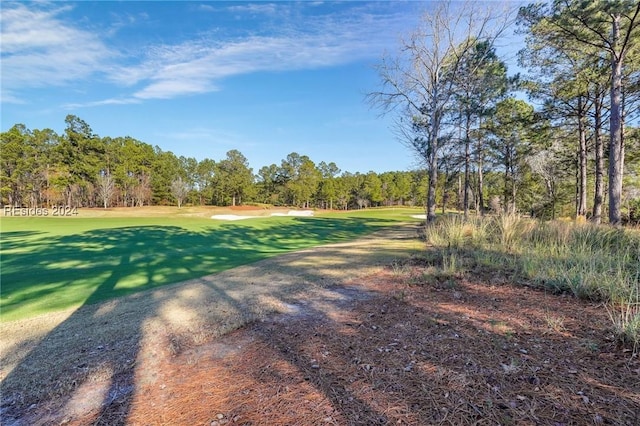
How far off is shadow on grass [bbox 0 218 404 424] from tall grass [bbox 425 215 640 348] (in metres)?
3.08

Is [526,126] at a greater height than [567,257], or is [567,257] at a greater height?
[526,126]

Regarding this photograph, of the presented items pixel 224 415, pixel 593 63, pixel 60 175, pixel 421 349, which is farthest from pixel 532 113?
pixel 60 175

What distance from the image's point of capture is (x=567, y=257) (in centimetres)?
469

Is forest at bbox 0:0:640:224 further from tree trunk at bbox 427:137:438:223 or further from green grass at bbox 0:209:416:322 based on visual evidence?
green grass at bbox 0:209:416:322

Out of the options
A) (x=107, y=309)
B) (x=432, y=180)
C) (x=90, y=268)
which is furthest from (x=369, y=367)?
(x=432, y=180)

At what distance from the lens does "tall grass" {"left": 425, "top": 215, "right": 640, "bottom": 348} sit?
3117 millimetres

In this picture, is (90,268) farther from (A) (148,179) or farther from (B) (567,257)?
(A) (148,179)

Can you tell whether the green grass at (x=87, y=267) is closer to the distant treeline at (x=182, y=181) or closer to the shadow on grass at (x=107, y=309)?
the shadow on grass at (x=107, y=309)

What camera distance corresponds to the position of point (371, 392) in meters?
1.97

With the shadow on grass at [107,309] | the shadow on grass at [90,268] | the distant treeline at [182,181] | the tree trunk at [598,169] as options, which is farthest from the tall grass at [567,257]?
the distant treeline at [182,181]

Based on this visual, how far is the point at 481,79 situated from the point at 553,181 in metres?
16.3

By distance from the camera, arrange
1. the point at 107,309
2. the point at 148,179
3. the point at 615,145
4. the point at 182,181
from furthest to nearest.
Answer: the point at 182,181 → the point at 148,179 → the point at 615,145 → the point at 107,309

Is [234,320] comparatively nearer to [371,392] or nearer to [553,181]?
[371,392]

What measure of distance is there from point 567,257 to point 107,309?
22.8 feet
